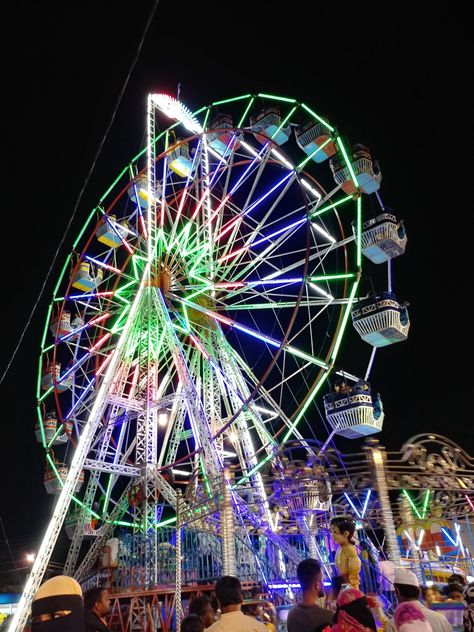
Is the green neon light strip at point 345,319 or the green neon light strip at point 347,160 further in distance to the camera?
the green neon light strip at point 347,160

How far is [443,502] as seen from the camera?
7641 mm

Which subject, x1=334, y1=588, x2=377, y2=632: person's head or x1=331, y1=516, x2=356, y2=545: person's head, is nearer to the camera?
x1=334, y1=588, x2=377, y2=632: person's head

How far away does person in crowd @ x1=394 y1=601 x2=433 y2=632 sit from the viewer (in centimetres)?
284

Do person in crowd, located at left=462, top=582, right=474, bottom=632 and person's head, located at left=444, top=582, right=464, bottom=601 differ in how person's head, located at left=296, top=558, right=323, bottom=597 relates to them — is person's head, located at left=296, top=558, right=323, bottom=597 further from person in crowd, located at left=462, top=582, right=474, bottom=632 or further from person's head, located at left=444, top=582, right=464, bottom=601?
person's head, located at left=444, top=582, right=464, bottom=601

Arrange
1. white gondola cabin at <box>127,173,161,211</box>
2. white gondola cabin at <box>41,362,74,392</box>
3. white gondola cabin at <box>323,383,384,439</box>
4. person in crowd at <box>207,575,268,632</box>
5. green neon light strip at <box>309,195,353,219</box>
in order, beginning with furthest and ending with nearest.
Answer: white gondola cabin at <box>41,362,74,392</box> → white gondola cabin at <box>127,173,161,211</box> → green neon light strip at <box>309,195,353,219</box> → white gondola cabin at <box>323,383,384,439</box> → person in crowd at <box>207,575,268,632</box>

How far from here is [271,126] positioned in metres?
15.1

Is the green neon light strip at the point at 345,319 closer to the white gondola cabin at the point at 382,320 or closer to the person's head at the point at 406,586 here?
the white gondola cabin at the point at 382,320

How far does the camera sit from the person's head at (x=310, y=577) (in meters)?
3.00

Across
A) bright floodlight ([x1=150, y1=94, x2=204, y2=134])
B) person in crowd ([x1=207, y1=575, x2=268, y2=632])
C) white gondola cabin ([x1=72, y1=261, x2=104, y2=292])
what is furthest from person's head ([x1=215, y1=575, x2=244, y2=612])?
bright floodlight ([x1=150, y1=94, x2=204, y2=134])

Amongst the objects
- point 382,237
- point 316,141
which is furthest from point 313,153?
point 382,237

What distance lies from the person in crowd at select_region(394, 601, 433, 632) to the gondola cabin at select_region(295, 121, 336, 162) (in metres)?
12.8

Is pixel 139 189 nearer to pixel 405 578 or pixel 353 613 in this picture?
pixel 405 578

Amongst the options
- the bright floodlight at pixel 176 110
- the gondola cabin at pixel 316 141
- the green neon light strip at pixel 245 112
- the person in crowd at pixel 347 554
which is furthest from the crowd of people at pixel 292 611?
the green neon light strip at pixel 245 112

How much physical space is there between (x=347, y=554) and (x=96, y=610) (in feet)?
5.65
